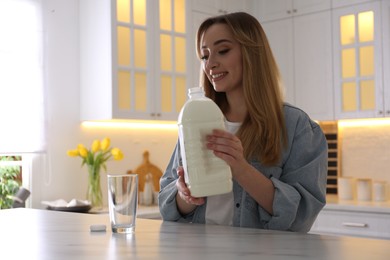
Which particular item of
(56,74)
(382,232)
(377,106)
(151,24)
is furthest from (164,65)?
(382,232)

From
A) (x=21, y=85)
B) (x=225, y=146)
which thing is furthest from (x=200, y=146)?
(x=21, y=85)

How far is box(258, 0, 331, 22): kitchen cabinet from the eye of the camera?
4.21 m

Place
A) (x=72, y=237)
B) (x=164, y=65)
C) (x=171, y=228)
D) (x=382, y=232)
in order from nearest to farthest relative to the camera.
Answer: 1. (x=72, y=237)
2. (x=171, y=228)
3. (x=382, y=232)
4. (x=164, y=65)

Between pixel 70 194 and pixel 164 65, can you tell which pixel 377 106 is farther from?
pixel 70 194

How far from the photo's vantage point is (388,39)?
3.83 meters

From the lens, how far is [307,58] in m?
4.29

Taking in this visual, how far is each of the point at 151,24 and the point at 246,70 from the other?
2469mm

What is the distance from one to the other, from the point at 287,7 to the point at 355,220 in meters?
1.74

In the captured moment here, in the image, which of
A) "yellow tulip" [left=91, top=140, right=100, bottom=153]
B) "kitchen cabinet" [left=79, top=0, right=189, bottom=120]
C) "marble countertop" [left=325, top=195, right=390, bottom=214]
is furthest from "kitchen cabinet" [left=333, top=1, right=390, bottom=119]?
"yellow tulip" [left=91, top=140, right=100, bottom=153]

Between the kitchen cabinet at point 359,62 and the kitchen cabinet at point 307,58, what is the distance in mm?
71

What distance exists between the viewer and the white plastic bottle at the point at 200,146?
122cm

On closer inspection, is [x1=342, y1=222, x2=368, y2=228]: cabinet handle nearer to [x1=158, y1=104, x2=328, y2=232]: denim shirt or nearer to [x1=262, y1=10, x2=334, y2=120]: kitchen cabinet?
[x1=262, y1=10, x2=334, y2=120]: kitchen cabinet

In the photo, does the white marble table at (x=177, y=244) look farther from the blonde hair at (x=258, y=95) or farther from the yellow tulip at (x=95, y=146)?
the yellow tulip at (x=95, y=146)

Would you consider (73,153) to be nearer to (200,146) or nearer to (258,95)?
(258,95)
